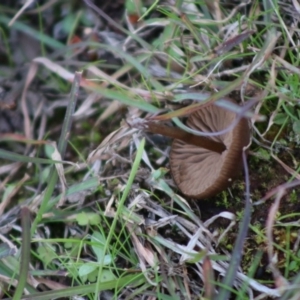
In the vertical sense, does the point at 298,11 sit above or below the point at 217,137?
above

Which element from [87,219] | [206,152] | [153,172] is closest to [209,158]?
[206,152]

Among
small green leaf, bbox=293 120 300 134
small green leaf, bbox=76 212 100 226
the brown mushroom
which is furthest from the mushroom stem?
small green leaf, bbox=76 212 100 226

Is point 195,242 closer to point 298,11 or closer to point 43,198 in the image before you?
point 43,198

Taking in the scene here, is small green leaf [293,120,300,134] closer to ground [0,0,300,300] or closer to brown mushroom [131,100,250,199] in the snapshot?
ground [0,0,300,300]

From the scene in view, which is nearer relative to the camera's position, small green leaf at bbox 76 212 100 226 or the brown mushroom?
the brown mushroom

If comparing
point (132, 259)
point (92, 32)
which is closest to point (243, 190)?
point (132, 259)

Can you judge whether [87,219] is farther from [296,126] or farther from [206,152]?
[296,126]

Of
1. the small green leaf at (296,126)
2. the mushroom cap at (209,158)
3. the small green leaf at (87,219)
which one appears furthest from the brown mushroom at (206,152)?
the small green leaf at (87,219)
